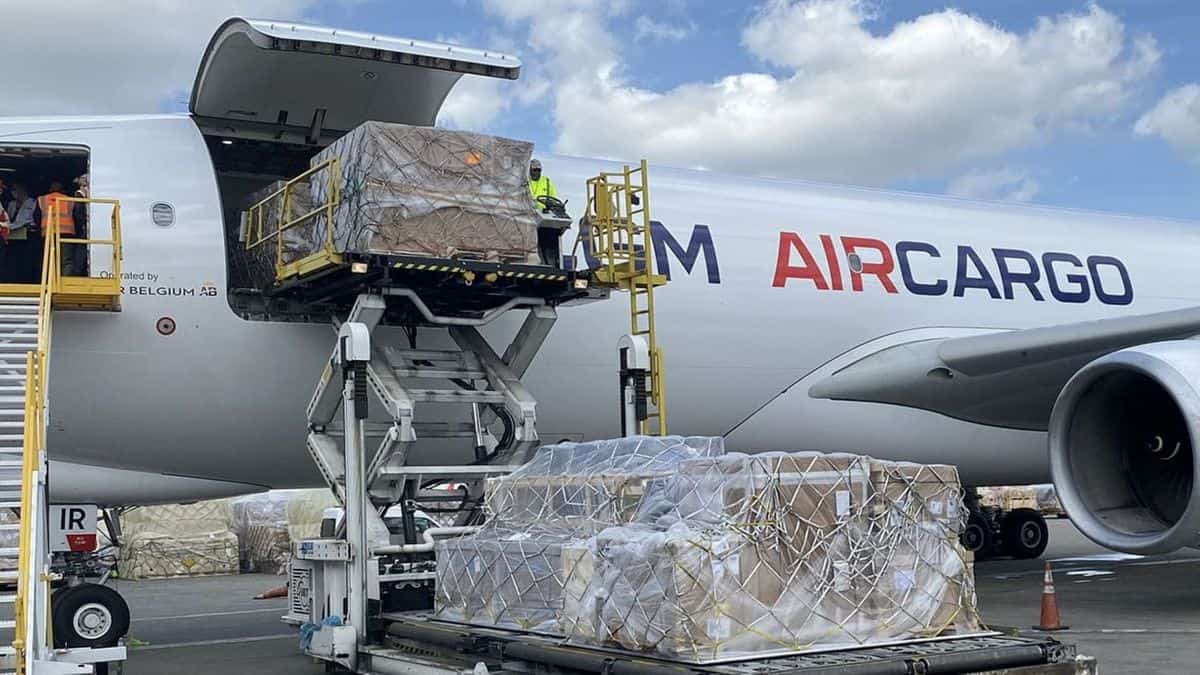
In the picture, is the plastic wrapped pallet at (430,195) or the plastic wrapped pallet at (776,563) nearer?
the plastic wrapped pallet at (776,563)

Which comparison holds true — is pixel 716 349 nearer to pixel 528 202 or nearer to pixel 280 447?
pixel 528 202

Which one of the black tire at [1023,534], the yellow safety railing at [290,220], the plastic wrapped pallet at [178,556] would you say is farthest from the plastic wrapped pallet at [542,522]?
the plastic wrapped pallet at [178,556]

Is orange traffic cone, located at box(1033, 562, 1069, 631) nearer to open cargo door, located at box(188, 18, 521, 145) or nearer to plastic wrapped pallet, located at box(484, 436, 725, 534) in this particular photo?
plastic wrapped pallet, located at box(484, 436, 725, 534)

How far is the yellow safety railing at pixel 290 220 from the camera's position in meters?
7.71

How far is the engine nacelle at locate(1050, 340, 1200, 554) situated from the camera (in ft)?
27.7

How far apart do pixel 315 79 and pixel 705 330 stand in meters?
3.51

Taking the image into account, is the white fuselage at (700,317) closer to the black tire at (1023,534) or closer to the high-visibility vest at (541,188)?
the high-visibility vest at (541,188)

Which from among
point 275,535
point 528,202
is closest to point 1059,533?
point 275,535

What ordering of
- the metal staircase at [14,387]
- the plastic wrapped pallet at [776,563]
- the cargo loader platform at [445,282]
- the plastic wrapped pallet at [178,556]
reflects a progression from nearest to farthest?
the plastic wrapped pallet at [776,563] < the metal staircase at [14,387] < the cargo loader platform at [445,282] < the plastic wrapped pallet at [178,556]

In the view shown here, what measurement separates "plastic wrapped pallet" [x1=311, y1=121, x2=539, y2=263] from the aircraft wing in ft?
12.1

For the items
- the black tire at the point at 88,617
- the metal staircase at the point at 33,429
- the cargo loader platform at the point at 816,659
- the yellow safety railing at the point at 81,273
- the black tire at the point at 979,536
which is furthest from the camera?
the black tire at the point at 979,536

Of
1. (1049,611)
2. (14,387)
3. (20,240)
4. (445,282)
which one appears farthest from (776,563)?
(20,240)

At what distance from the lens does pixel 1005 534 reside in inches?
632

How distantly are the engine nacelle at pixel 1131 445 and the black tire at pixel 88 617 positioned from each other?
6.20m
